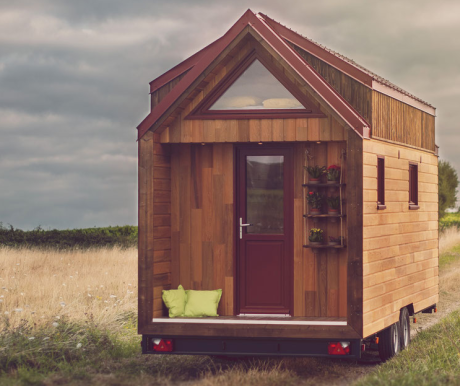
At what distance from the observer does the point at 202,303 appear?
358 inches

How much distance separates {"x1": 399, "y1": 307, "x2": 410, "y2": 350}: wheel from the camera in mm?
10180

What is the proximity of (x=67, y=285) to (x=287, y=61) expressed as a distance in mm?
7642

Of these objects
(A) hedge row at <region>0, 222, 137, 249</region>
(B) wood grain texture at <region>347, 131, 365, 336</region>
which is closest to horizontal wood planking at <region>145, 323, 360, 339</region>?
(B) wood grain texture at <region>347, 131, 365, 336</region>

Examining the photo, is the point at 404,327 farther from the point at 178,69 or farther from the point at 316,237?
the point at 178,69

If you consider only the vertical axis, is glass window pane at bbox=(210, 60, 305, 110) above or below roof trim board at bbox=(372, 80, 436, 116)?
below

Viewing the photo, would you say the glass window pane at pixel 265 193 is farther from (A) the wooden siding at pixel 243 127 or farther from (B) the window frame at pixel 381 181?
(B) the window frame at pixel 381 181

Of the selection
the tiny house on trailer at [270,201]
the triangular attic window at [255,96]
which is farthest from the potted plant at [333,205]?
the triangular attic window at [255,96]

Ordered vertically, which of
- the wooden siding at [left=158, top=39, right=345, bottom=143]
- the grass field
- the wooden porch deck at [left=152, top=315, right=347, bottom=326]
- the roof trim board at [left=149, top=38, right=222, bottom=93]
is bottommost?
the grass field

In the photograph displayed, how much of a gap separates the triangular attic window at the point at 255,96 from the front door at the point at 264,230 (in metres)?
0.65

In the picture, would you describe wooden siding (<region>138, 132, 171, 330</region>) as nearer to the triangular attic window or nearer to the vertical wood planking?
the triangular attic window

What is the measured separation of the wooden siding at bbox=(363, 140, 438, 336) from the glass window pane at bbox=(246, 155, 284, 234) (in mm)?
1223

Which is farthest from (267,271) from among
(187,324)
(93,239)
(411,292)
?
(93,239)

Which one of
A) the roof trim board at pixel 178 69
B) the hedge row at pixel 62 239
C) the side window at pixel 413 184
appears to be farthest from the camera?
the hedge row at pixel 62 239

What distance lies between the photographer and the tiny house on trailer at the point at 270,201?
8.26 metres
